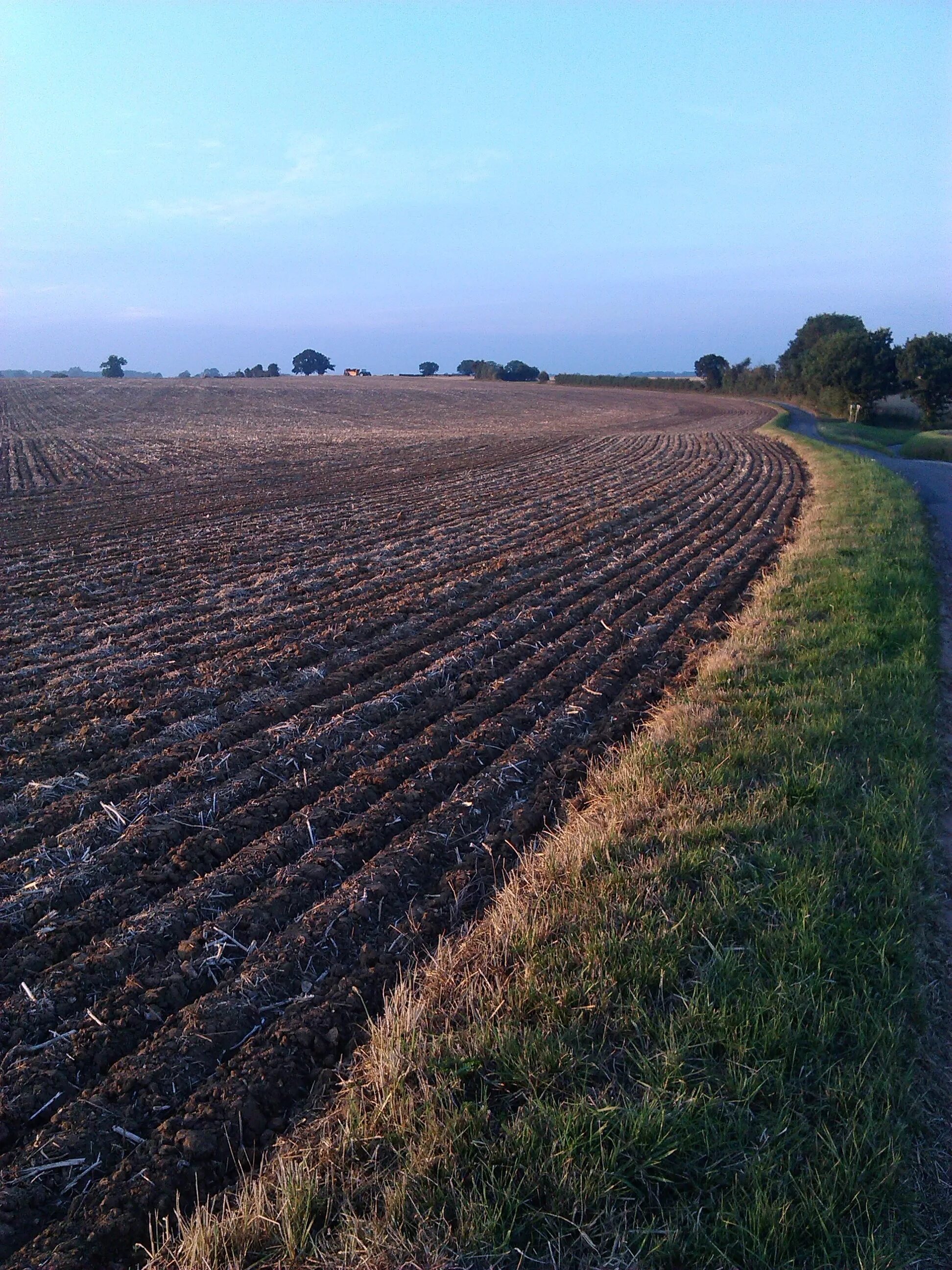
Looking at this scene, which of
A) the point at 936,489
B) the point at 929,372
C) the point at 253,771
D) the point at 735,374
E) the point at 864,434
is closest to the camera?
the point at 253,771

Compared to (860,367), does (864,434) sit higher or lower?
lower

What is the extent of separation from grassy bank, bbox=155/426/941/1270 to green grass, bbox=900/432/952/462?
33.8 m

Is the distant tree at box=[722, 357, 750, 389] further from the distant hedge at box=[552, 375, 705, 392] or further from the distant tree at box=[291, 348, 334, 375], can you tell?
the distant tree at box=[291, 348, 334, 375]

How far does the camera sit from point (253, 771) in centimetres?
558

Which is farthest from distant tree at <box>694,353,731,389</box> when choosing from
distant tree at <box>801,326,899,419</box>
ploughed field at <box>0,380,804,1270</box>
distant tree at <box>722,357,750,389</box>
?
ploughed field at <box>0,380,804,1270</box>

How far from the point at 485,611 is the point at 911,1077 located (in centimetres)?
659

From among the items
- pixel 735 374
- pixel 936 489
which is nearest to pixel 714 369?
pixel 735 374

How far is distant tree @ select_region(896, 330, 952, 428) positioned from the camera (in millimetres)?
50281

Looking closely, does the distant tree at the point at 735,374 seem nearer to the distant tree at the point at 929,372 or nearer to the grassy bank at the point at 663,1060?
the distant tree at the point at 929,372

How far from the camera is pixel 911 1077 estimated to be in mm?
3135

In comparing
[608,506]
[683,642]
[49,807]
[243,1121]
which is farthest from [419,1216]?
[608,506]

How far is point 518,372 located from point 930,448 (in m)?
72.1

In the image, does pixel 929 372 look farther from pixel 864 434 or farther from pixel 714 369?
pixel 714 369

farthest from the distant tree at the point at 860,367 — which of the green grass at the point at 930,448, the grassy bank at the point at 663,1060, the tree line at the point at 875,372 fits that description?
the grassy bank at the point at 663,1060
